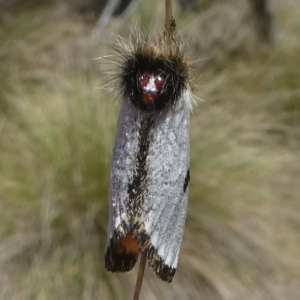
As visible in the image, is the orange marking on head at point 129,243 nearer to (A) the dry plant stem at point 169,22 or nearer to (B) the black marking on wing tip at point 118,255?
(B) the black marking on wing tip at point 118,255

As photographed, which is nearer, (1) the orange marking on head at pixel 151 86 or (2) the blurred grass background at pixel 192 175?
(1) the orange marking on head at pixel 151 86

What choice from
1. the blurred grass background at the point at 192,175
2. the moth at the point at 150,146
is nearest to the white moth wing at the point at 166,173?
the moth at the point at 150,146

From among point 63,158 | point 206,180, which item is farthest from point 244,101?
point 63,158

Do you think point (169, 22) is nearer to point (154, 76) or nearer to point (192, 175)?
point (154, 76)

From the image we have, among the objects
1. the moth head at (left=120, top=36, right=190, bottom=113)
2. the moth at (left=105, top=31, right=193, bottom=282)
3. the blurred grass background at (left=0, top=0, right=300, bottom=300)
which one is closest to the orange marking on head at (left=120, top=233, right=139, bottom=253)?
the moth at (left=105, top=31, right=193, bottom=282)

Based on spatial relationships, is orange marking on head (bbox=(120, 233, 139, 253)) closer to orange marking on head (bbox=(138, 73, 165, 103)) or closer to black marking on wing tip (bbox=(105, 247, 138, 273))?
black marking on wing tip (bbox=(105, 247, 138, 273))

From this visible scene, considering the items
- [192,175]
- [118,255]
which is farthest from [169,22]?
[192,175]

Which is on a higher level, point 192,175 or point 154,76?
point 192,175

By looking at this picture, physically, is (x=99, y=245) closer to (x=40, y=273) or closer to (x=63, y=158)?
(x=40, y=273)
